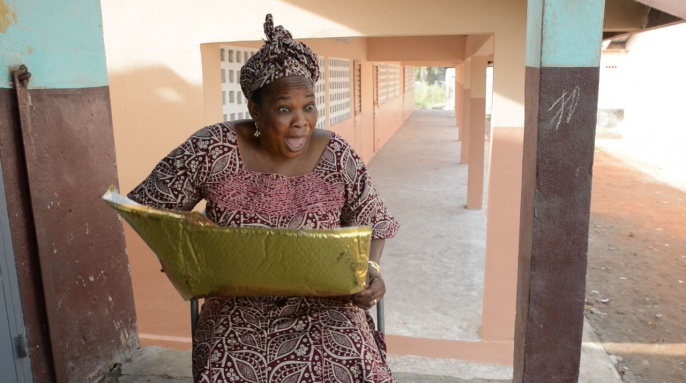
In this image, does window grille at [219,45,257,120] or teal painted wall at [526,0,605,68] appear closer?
teal painted wall at [526,0,605,68]

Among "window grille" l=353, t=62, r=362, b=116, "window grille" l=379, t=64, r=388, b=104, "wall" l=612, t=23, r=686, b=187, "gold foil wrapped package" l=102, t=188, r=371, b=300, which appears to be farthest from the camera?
"window grille" l=379, t=64, r=388, b=104

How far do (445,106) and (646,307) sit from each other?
105 ft

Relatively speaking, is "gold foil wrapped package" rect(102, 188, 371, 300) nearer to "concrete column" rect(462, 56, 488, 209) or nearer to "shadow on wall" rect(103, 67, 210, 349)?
"shadow on wall" rect(103, 67, 210, 349)

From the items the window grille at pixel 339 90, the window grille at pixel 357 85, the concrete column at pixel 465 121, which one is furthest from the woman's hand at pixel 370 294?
the concrete column at pixel 465 121

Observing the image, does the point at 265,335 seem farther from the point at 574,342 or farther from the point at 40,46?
the point at 40,46

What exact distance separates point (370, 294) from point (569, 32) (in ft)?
3.29

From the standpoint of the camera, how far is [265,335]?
5.41 feet

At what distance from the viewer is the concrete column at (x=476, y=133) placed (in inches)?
380

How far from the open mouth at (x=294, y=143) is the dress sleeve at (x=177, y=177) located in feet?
0.80

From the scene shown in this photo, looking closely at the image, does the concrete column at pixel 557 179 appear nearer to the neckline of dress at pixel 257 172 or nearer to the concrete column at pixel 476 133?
the neckline of dress at pixel 257 172

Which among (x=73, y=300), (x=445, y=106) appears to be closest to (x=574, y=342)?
(x=73, y=300)

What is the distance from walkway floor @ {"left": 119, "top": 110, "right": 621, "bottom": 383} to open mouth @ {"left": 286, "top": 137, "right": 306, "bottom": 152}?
123 centimetres

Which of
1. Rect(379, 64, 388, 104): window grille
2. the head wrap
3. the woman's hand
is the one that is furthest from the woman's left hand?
Rect(379, 64, 388, 104): window grille

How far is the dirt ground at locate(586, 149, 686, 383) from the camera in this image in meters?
4.88
